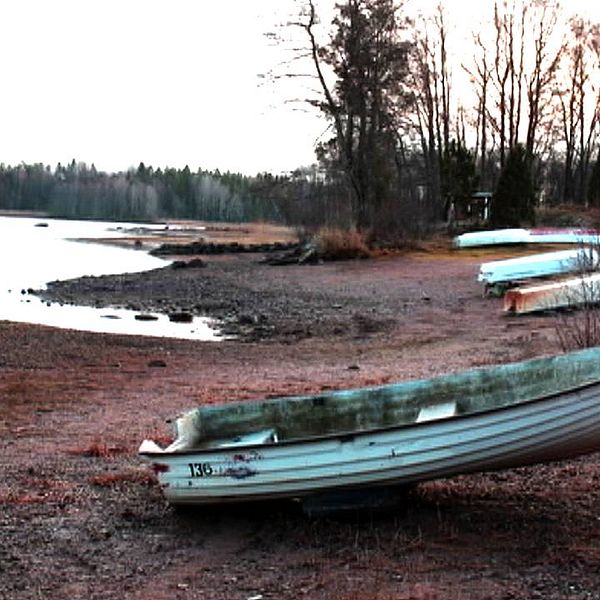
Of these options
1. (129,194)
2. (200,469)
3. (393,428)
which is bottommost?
(200,469)

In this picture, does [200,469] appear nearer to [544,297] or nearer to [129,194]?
[544,297]

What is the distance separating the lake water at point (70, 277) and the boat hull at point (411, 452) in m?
14.5

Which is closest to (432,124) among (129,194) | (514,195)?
(514,195)

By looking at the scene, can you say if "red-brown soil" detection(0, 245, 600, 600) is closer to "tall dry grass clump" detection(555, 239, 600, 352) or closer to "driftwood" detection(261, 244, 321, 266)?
"tall dry grass clump" detection(555, 239, 600, 352)

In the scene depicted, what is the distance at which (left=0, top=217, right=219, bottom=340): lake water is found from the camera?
75.3ft

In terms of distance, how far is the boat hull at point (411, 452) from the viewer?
20.3 ft

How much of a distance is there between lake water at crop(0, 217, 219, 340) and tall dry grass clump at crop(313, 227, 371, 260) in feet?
27.1

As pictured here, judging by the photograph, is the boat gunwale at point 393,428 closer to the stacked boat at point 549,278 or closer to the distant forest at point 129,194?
the stacked boat at point 549,278

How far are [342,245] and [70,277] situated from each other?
11.1m

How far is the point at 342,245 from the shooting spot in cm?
4266

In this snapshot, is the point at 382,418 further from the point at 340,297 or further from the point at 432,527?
the point at 340,297

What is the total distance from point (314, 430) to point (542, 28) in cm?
5568

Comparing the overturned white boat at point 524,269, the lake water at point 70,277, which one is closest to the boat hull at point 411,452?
the lake water at point 70,277

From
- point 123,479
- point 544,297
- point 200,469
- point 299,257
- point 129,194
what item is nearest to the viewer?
point 200,469
